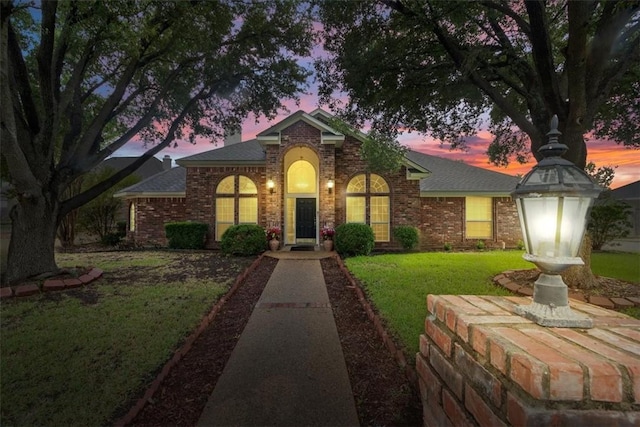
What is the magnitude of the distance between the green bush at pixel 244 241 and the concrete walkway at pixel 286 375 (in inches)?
220

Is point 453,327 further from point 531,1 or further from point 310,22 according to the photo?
point 310,22

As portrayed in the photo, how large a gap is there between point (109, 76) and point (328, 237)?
9.11 m

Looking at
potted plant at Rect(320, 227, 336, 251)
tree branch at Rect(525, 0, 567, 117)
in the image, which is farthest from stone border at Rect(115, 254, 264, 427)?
tree branch at Rect(525, 0, 567, 117)

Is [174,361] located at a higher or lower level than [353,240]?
lower

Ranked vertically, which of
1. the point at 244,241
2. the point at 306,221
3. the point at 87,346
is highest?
the point at 306,221

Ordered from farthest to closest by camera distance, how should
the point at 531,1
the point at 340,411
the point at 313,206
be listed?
the point at 313,206, the point at 531,1, the point at 340,411

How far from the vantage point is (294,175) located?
15.1 metres

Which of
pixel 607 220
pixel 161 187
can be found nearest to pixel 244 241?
pixel 161 187

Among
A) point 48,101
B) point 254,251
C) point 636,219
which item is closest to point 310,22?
point 48,101

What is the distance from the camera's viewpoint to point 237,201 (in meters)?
14.2

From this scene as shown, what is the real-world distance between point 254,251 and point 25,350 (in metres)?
7.74

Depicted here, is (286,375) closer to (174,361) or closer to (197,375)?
(197,375)

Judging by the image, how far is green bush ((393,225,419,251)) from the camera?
43.3 ft

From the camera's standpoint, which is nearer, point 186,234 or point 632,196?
point 186,234
